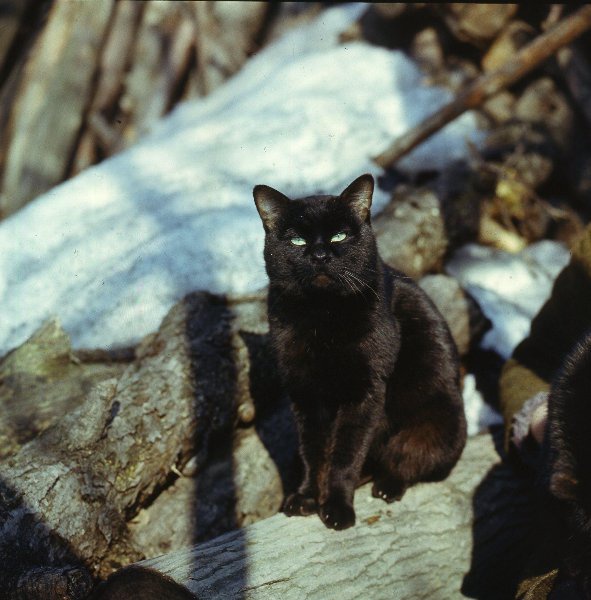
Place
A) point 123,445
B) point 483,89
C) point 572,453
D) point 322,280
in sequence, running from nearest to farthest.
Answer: point 572,453
point 322,280
point 123,445
point 483,89

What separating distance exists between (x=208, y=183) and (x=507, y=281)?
2.36 meters

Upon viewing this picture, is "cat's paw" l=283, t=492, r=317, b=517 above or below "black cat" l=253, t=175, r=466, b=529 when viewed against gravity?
below

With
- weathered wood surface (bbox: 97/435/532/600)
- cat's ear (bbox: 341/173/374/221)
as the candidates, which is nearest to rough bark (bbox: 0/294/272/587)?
weathered wood surface (bbox: 97/435/532/600)

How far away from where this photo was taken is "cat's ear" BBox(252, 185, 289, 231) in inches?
116

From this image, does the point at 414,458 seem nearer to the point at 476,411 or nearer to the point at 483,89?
the point at 476,411

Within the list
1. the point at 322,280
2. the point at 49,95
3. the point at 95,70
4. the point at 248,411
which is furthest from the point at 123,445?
the point at 95,70

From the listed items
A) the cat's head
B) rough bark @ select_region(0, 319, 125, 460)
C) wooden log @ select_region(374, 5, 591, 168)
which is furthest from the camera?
wooden log @ select_region(374, 5, 591, 168)

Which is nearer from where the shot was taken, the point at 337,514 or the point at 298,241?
the point at 337,514

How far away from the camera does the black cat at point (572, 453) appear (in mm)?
2412

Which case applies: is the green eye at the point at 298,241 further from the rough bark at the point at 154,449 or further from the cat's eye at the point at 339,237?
the rough bark at the point at 154,449

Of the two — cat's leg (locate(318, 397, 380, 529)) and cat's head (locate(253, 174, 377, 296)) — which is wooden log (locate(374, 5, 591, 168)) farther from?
cat's leg (locate(318, 397, 380, 529))

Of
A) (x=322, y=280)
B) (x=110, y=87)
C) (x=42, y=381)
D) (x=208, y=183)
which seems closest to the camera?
(x=322, y=280)

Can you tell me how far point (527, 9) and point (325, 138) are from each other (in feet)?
7.37

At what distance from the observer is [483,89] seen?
205 inches
